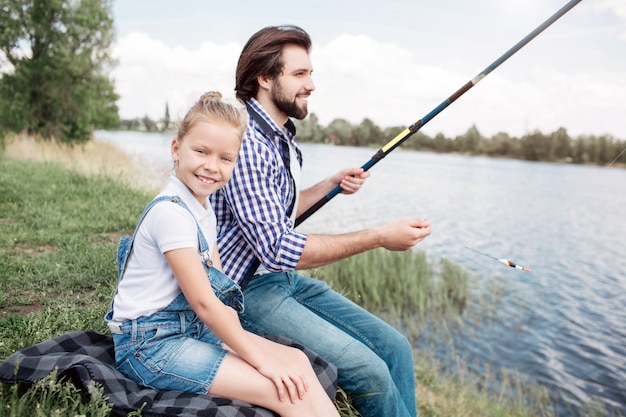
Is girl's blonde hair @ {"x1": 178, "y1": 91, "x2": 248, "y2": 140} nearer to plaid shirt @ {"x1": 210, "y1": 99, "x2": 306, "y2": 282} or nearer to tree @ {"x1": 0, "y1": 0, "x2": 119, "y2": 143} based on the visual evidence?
plaid shirt @ {"x1": 210, "y1": 99, "x2": 306, "y2": 282}

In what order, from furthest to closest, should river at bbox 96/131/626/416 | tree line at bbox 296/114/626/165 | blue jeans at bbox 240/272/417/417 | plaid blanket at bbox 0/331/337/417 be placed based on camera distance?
tree line at bbox 296/114/626/165
river at bbox 96/131/626/416
blue jeans at bbox 240/272/417/417
plaid blanket at bbox 0/331/337/417

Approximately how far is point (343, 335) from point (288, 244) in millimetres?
458

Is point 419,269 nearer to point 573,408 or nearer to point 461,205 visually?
point 573,408

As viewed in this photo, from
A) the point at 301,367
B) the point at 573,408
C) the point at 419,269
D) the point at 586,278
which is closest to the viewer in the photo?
the point at 301,367

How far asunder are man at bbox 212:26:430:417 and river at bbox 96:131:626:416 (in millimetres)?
385

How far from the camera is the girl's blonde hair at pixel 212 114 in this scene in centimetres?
200

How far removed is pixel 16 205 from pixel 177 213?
428 cm

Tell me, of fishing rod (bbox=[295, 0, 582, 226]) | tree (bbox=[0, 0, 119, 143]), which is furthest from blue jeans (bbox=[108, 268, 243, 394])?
tree (bbox=[0, 0, 119, 143])

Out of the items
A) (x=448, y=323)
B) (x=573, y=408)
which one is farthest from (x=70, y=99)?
(x=573, y=408)

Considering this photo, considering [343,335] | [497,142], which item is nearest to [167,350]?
[343,335]

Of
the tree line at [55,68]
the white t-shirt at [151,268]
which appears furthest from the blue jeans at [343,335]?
the tree line at [55,68]

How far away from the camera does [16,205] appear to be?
17.7ft

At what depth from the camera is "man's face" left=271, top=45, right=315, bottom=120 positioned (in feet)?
8.77

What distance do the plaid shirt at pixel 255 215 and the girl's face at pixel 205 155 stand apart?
320 mm
